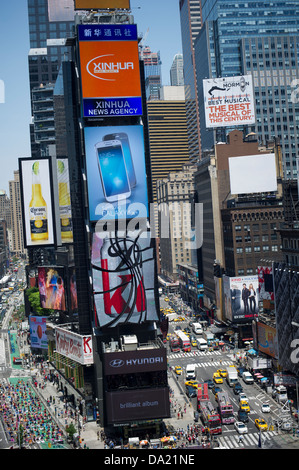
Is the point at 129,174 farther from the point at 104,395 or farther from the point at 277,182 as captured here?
the point at 277,182

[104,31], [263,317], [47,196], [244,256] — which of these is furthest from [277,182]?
[104,31]

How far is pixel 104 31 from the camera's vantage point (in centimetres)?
7025

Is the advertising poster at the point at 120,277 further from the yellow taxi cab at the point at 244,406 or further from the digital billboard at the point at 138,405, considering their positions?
the yellow taxi cab at the point at 244,406

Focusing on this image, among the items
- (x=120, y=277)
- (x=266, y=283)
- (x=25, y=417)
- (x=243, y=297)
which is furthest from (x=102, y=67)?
(x=243, y=297)

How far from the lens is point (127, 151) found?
70.8m

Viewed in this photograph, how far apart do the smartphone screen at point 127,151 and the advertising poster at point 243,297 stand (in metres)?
37.1

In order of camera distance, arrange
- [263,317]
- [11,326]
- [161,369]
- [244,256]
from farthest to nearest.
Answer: [11,326], [244,256], [263,317], [161,369]

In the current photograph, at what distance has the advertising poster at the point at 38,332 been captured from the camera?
98.4m

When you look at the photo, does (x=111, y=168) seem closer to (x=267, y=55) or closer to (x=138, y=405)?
(x=138, y=405)

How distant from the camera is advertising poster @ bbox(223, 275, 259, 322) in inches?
3967

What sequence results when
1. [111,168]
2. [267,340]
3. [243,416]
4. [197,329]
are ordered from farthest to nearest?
[197,329]
[267,340]
[111,168]
[243,416]

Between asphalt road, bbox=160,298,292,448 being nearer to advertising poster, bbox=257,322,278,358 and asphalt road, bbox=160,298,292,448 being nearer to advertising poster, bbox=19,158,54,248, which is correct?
advertising poster, bbox=257,322,278,358

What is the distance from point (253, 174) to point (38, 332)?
151ft

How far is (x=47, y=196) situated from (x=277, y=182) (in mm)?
47831
